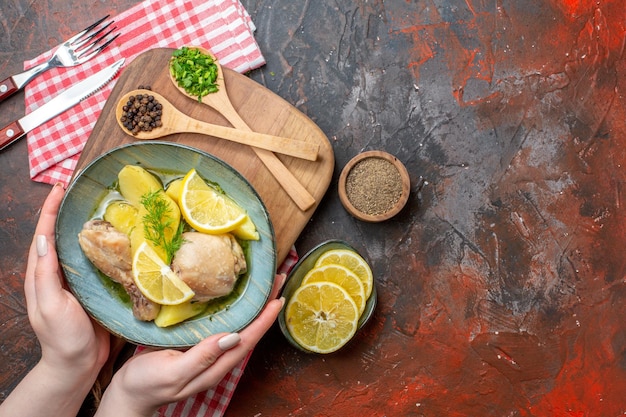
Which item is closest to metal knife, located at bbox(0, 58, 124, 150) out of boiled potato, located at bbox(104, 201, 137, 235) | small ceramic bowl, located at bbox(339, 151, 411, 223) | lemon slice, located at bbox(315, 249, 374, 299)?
boiled potato, located at bbox(104, 201, 137, 235)

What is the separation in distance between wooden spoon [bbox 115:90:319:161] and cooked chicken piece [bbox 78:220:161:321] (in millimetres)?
490

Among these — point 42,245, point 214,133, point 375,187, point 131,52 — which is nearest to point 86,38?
point 131,52

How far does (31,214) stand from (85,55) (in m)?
0.80

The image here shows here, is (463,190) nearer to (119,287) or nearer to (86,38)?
(119,287)

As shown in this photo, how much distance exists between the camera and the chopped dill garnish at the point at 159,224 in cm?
205

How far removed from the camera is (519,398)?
8.56ft

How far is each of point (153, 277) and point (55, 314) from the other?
0.40 metres

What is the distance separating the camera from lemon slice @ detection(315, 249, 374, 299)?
7.91ft

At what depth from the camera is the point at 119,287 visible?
2.19 metres

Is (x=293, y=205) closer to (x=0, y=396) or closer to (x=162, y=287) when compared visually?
(x=162, y=287)

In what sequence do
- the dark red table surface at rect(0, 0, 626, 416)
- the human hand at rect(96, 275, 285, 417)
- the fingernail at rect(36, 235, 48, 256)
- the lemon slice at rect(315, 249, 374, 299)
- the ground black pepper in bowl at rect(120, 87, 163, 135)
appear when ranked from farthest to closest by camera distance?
the dark red table surface at rect(0, 0, 626, 416)
the lemon slice at rect(315, 249, 374, 299)
the ground black pepper in bowl at rect(120, 87, 163, 135)
the fingernail at rect(36, 235, 48, 256)
the human hand at rect(96, 275, 285, 417)

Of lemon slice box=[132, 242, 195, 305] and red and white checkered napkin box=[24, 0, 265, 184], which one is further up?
red and white checkered napkin box=[24, 0, 265, 184]

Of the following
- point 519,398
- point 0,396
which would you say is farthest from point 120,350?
point 519,398

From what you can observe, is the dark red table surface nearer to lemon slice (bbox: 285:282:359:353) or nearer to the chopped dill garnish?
lemon slice (bbox: 285:282:359:353)
